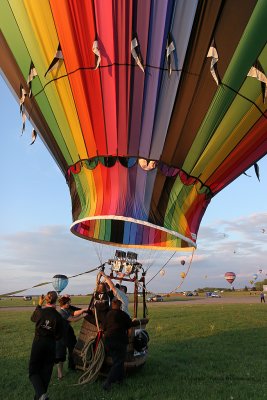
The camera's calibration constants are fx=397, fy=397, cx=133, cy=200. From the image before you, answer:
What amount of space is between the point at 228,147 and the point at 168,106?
1.72m

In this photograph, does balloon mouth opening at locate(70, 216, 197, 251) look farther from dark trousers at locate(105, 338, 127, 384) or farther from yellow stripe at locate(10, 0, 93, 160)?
dark trousers at locate(105, 338, 127, 384)

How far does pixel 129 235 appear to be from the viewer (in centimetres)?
1084

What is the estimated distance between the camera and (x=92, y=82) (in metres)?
7.55

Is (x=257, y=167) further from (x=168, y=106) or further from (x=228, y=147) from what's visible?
(x=168, y=106)

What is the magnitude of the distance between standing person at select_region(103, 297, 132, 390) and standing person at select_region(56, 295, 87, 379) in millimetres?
594

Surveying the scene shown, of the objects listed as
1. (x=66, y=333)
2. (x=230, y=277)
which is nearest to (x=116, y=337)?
(x=66, y=333)

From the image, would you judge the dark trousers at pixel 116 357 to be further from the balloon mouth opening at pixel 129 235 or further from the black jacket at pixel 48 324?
the balloon mouth opening at pixel 129 235

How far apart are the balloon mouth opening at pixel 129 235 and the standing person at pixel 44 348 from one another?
4.60 m

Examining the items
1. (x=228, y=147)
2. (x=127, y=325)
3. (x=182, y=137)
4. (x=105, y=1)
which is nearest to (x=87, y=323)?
(x=127, y=325)

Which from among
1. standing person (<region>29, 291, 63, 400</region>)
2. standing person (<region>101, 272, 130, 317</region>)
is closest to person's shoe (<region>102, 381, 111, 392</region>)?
standing person (<region>29, 291, 63, 400</region>)

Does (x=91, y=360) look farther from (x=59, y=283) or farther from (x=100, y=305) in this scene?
(x=59, y=283)

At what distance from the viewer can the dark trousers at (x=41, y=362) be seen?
5.21 meters

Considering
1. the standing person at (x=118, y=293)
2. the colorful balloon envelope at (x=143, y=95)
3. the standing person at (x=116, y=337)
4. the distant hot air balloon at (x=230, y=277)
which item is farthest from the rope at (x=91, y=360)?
the distant hot air balloon at (x=230, y=277)

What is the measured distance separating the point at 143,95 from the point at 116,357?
4731 millimetres
